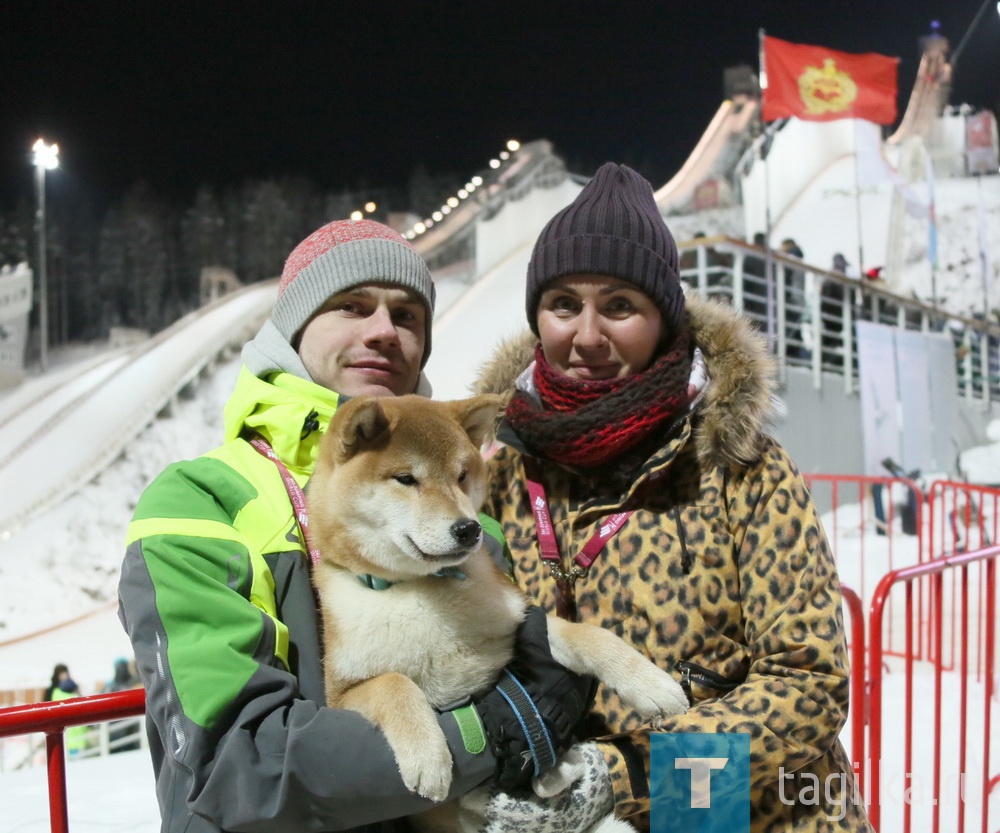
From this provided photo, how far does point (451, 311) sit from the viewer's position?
8.91 m

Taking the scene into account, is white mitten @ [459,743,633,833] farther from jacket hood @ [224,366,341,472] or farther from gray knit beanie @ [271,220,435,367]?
gray knit beanie @ [271,220,435,367]

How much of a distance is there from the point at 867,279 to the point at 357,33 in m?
6.80

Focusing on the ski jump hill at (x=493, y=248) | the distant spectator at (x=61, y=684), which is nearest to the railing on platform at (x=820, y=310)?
the ski jump hill at (x=493, y=248)

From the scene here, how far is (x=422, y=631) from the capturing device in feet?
4.60

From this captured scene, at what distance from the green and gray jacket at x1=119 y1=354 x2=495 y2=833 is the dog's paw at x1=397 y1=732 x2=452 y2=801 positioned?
0.02m

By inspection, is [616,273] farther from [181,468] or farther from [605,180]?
[181,468]

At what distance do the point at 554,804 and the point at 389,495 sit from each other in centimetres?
64

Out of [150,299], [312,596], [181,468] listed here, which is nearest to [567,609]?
[312,596]

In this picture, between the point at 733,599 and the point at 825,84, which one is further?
the point at 825,84

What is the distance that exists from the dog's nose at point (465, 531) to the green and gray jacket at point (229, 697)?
0.32 metres

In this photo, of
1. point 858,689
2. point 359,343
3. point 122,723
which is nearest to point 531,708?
point 359,343

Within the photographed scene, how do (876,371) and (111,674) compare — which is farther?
(876,371)

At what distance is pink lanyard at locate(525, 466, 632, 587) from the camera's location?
5.09 feet

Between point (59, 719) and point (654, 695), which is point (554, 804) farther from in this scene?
point (59, 719)
